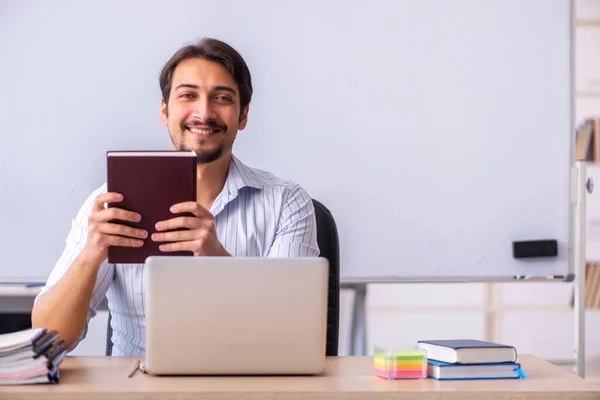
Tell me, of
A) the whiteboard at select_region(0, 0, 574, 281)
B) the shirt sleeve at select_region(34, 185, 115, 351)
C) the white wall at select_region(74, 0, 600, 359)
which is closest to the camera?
the shirt sleeve at select_region(34, 185, 115, 351)

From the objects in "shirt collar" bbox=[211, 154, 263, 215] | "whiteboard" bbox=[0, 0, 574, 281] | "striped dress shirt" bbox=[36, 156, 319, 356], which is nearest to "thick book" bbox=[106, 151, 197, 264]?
"striped dress shirt" bbox=[36, 156, 319, 356]

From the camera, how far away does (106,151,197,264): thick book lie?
1360mm

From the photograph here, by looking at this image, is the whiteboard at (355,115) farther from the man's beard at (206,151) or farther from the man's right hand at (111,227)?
the man's right hand at (111,227)

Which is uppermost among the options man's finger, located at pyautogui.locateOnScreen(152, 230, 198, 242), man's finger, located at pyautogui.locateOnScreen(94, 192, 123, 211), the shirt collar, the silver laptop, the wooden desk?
the shirt collar

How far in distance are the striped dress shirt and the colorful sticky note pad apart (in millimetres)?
586

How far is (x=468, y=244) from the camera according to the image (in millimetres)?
2697

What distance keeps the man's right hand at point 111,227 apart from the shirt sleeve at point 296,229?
Answer: 0.47 metres

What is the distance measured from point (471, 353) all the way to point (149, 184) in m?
0.60

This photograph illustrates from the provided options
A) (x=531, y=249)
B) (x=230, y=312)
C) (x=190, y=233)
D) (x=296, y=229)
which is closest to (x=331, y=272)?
(x=296, y=229)

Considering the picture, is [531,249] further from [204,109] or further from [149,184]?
[149,184]

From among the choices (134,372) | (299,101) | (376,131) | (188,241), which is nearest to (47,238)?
(299,101)

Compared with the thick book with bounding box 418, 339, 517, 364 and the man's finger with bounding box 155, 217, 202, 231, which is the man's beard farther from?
the thick book with bounding box 418, 339, 517, 364

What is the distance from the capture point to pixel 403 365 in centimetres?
124
